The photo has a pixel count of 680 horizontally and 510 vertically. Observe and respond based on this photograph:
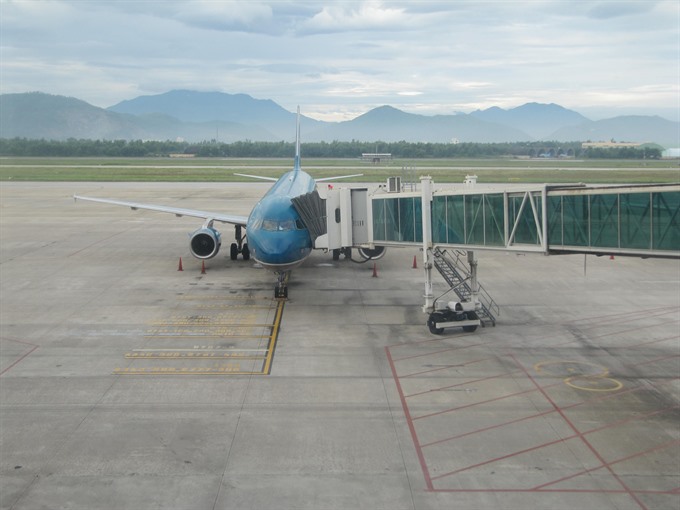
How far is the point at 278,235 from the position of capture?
93.2 feet

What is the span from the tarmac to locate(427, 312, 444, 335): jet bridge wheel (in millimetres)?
289

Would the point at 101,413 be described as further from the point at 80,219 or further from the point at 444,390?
the point at 80,219

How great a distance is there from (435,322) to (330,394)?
7.13m

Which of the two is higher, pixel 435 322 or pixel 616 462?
pixel 435 322

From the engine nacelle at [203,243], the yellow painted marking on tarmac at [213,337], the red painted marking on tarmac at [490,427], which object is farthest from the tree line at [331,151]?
the red painted marking on tarmac at [490,427]

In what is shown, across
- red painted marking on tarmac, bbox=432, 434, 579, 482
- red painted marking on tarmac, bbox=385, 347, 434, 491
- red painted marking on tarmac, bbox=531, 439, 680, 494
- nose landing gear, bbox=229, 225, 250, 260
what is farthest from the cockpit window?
red painted marking on tarmac, bbox=531, 439, 680, 494

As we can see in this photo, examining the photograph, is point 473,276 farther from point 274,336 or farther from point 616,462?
point 616,462

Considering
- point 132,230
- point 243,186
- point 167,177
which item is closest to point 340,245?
point 132,230

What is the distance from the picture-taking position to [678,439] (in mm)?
16453

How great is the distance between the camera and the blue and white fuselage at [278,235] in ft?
92.9

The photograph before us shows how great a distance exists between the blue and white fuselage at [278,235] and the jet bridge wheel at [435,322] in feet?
21.9

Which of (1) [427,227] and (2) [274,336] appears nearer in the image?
(2) [274,336]

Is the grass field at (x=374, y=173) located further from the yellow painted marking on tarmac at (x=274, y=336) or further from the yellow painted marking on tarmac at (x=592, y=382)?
the yellow painted marking on tarmac at (x=592, y=382)

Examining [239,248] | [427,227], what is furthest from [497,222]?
[239,248]
